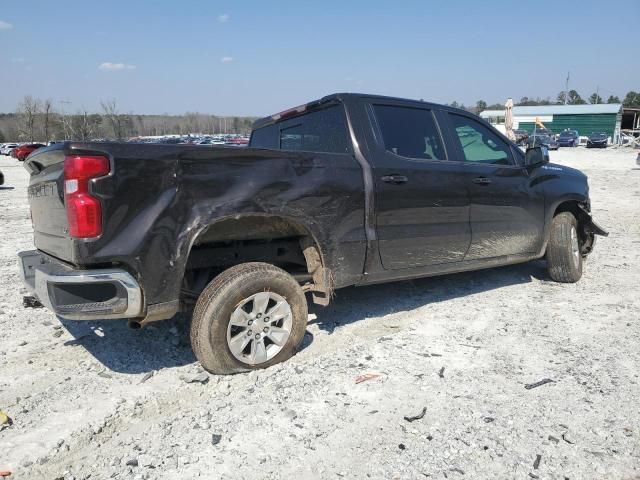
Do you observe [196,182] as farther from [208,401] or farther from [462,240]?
[462,240]

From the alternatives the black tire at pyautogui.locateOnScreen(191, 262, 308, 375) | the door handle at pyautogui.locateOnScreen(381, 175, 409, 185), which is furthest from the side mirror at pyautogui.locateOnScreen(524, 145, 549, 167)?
the black tire at pyautogui.locateOnScreen(191, 262, 308, 375)

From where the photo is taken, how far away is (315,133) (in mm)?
3996

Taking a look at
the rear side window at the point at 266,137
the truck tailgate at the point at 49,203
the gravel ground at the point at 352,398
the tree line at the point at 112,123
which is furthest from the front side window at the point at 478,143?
the tree line at the point at 112,123

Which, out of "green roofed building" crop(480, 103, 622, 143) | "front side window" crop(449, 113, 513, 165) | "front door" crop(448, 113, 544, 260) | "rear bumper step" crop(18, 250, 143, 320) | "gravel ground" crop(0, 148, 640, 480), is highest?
"green roofed building" crop(480, 103, 622, 143)

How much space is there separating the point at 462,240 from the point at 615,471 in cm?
224

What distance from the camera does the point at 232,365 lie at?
3.08m

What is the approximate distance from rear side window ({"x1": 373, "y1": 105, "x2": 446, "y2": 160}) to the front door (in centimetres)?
23

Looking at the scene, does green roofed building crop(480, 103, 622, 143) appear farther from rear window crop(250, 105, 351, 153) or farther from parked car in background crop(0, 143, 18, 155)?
rear window crop(250, 105, 351, 153)

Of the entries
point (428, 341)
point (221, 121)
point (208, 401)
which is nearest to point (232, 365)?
point (208, 401)

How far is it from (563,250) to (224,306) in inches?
153

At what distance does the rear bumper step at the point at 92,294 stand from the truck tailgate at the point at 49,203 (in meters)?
0.17

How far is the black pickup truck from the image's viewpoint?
105 inches

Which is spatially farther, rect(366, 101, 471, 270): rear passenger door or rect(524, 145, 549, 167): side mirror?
rect(524, 145, 549, 167): side mirror

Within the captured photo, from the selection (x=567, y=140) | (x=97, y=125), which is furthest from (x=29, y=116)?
(x=567, y=140)
